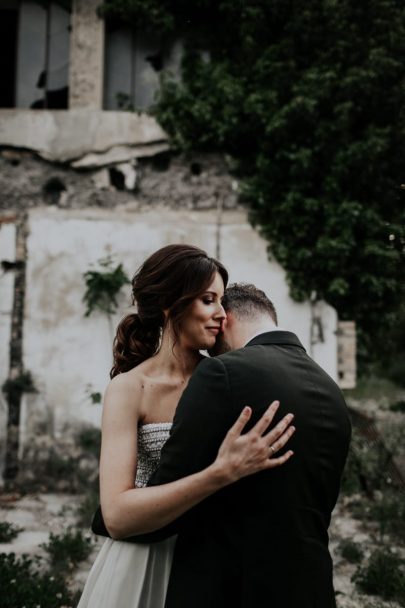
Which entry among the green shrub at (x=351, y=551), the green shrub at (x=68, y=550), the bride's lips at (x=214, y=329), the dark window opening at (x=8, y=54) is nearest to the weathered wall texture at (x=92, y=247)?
the green shrub at (x=68, y=550)

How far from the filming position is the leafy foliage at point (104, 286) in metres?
6.03

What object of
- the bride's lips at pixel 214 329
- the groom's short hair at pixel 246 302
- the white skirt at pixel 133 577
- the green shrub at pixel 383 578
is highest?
the groom's short hair at pixel 246 302

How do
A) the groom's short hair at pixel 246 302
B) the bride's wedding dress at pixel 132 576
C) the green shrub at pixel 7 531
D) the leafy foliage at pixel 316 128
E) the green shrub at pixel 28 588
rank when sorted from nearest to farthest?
the bride's wedding dress at pixel 132 576, the groom's short hair at pixel 246 302, the green shrub at pixel 28 588, the green shrub at pixel 7 531, the leafy foliage at pixel 316 128

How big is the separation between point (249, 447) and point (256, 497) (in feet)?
0.71

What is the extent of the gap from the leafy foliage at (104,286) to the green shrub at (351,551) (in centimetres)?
345

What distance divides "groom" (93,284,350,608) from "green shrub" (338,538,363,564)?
287 centimetres

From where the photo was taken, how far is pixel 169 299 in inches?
88.2

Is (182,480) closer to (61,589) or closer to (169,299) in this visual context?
(169,299)

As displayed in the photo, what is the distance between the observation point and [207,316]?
222 cm

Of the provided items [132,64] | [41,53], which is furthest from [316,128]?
[41,53]

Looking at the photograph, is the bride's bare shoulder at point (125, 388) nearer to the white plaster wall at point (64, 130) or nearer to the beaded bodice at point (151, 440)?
the beaded bodice at point (151, 440)

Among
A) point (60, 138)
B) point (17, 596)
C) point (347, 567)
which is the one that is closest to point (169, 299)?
point (17, 596)

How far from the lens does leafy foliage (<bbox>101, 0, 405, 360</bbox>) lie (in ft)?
18.7

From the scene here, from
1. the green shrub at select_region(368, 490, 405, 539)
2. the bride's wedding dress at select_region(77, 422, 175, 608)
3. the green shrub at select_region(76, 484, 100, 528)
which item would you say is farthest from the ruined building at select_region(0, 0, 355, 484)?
the bride's wedding dress at select_region(77, 422, 175, 608)
